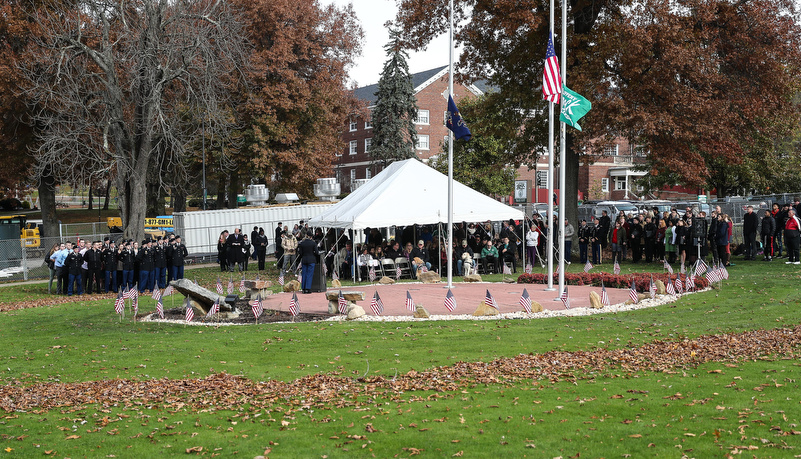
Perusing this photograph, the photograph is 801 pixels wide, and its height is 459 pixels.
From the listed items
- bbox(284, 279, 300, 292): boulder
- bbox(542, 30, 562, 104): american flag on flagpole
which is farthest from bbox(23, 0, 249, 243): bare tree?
bbox(542, 30, 562, 104): american flag on flagpole

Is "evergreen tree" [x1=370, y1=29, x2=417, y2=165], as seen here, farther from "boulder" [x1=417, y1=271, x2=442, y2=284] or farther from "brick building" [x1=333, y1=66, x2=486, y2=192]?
"boulder" [x1=417, y1=271, x2=442, y2=284]

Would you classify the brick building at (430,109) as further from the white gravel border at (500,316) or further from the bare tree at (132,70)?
the white gravel border at (500,316)

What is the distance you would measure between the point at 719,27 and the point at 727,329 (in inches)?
785

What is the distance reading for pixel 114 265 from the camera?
25.7m

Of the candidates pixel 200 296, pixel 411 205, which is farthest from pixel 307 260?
pixel 411 205

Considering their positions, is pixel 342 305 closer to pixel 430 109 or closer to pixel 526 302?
pixel 526 302

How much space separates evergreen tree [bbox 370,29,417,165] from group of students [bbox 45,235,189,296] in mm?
35169

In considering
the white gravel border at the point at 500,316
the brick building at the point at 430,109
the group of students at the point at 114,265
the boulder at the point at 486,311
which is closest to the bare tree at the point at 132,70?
the group of students at the point at 114,265

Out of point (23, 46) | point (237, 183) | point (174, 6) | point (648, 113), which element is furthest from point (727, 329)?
point (237, 183)

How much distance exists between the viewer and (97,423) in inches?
343

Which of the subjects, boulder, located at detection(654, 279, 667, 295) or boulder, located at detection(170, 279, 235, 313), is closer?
boulder, located at detection(170, 279, 235, 313)

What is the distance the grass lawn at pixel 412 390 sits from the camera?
7605 mm

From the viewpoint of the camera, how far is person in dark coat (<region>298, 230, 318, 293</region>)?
21031mm

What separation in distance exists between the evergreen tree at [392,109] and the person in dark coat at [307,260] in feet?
128
